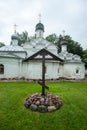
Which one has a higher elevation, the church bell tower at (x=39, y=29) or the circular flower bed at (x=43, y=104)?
the church bell tower at (x=39, y=29)

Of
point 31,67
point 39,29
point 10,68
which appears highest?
point 39,29

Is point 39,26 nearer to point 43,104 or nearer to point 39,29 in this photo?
point 39,29

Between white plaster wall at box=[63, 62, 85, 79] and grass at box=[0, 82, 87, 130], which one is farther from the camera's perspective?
white plaster wall at box=[63, 62, 85, 79]

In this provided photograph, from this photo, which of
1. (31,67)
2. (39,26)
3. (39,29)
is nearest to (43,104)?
(31,67)

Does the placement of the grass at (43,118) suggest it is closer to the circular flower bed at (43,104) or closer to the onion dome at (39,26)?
the circular flower bed at (43,104)

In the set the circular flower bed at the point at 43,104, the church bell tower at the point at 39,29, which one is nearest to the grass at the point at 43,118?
the circular flower bed at the point at 43,104

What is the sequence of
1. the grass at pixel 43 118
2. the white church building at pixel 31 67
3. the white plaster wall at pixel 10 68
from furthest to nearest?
1. the white church building at pixel 31 67
2. the white plaster wall at pixel 10 68
3. the grass at pixel 43 118

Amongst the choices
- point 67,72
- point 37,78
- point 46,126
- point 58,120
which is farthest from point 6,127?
point 67,72

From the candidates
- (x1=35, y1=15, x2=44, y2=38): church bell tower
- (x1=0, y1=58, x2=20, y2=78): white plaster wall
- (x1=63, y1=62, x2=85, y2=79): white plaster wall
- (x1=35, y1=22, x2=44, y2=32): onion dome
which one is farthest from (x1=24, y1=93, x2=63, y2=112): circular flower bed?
(x1=35, y1=22, x2=44, y2=32): onion dome

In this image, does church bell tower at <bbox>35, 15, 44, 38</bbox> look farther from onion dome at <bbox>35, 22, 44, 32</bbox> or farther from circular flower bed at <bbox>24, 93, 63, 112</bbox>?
circular flower bed at <bbox>24, 93, 63, 112</bbox>

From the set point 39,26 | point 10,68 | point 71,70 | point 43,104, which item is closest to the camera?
point 43,104

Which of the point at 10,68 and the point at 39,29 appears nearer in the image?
the point at 10,68

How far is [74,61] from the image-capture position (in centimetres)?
2275

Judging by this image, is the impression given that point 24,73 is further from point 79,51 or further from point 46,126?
point 79,51
